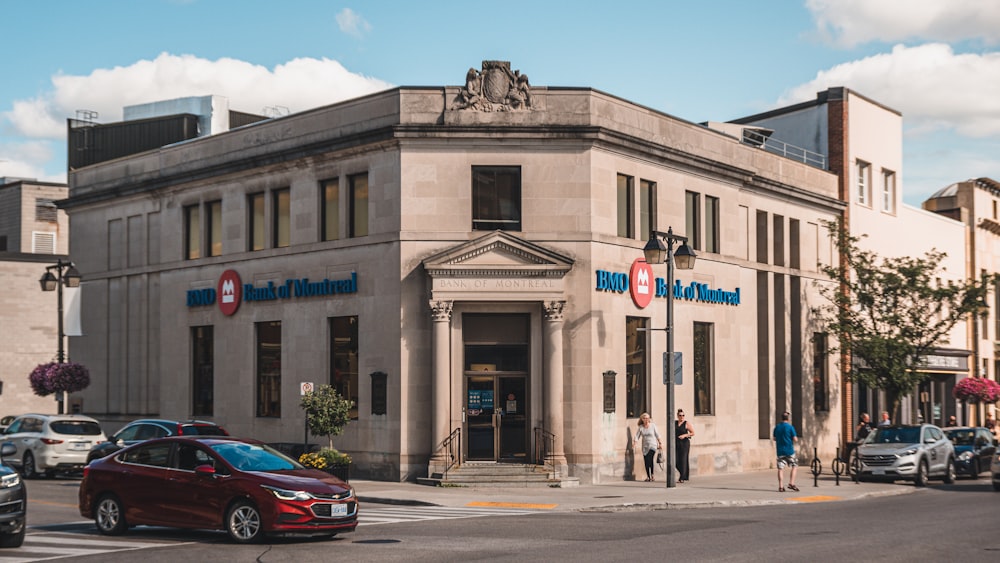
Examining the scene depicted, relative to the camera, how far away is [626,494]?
27625mm

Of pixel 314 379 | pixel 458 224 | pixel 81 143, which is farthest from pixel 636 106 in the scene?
pixel 81 143

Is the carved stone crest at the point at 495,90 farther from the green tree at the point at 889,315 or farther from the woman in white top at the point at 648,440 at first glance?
the green tree at the point at 889,315

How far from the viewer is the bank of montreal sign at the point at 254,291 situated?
3309 centimetres

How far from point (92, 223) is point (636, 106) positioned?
21.9m

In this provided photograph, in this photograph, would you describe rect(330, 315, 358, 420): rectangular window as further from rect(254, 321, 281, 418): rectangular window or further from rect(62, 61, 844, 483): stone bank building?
rect(254, 321, 281, 418): rectangular window

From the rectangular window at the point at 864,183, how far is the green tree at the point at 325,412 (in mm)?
25775

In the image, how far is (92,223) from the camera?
142 ft

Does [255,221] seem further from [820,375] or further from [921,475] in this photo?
[820,375]

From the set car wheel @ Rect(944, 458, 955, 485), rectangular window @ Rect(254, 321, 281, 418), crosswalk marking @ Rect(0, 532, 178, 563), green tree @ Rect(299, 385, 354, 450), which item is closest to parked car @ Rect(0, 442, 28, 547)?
crosswalk marking @ Rect(0, 532, 178, 563)

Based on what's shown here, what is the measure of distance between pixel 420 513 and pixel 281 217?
14872 mm

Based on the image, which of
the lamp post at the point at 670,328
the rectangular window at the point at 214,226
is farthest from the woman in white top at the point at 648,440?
the rectangular window at the point at 214,226

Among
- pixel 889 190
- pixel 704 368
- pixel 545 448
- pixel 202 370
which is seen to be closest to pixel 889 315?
pixel 889 190

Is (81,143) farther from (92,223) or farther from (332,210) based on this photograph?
(332,210)

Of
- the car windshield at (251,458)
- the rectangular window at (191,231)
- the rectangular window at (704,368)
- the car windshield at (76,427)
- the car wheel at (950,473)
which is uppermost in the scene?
the rectangular window at (191,231)
